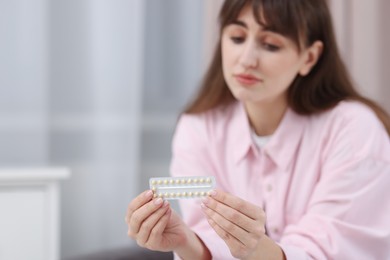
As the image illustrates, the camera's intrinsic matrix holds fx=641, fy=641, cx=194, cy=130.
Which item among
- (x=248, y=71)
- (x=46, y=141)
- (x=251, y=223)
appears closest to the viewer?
(x=251, y=223)

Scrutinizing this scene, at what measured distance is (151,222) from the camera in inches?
41.0

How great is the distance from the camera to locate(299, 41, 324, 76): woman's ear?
137cm

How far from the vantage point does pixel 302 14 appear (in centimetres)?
132

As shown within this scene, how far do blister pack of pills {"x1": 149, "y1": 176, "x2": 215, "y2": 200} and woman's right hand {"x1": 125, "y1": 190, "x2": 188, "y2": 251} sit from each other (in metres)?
0.01

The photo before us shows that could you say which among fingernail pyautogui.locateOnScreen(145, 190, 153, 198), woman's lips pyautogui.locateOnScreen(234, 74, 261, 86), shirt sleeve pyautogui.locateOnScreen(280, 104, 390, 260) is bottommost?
shirt sleeve pyautogui.locateOnScreen(280, 104, 390, 260)

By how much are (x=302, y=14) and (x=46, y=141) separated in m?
0.76

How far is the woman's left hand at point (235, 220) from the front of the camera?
0.98 metres

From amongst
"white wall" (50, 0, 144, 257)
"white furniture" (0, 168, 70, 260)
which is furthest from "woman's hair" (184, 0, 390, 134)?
"white furniture" (0, 168, 70, 260)

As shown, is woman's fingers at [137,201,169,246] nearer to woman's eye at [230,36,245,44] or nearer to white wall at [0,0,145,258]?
woman's eye at [230,36,245,44]

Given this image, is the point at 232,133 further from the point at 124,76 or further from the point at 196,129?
the point at 124,76

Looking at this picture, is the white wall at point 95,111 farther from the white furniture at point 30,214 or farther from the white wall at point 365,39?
the white wall at point 365,39

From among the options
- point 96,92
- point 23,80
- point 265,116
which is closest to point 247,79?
point 265,116

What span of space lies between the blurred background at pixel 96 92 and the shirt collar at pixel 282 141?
391mm

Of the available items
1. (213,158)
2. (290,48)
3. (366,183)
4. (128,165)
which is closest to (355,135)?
(366,183)
